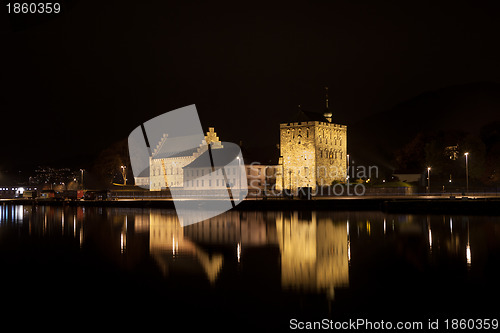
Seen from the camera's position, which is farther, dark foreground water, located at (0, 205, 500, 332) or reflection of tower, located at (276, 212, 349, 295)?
reflection of tower, located at (276, 212, 349, 295)

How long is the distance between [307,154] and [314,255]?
49974 mm

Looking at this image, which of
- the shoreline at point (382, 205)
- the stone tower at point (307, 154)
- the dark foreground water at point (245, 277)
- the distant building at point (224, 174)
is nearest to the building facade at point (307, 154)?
the stone tower at point (307, 154)

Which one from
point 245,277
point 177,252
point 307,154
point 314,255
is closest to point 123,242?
point 177,252

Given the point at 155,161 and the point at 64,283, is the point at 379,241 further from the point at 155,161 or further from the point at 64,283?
the point at 155,161

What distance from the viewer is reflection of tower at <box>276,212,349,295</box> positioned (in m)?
15.9

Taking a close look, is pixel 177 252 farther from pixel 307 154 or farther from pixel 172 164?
pixel 172 164

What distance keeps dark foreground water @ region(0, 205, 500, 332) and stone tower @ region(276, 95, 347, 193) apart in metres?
40.5

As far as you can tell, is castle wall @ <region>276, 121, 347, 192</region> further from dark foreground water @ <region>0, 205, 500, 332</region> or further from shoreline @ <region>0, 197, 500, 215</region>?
dark foreground water @ <region>0, 205, 500, 332</region>

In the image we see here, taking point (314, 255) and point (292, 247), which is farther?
point (292, 247)

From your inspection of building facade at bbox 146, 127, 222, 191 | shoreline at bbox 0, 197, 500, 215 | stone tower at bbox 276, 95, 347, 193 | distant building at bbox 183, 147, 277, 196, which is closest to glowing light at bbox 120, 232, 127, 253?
shoreline at bbox 0, 197, 500, 215

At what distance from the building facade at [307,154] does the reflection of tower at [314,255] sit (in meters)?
36.3

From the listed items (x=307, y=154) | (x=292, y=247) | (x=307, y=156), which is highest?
(x=307, y=154)

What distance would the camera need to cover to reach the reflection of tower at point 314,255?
1590cm

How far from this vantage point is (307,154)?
7025 centimetres
